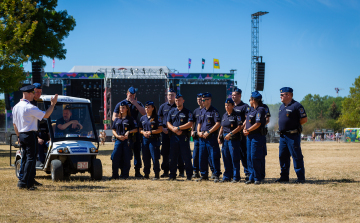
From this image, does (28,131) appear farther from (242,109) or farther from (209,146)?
(242,109)

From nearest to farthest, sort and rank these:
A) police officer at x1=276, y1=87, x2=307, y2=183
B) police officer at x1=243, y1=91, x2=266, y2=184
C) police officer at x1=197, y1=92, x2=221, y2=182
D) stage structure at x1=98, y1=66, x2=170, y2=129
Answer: police officer at x1=243, y1=91, x2=266, y2=184 < police officer at x1=276, y1=87, x2=307, y2=183 < police officer at x1=197, y1=92, x2=221, y2=182 < stage structure at x1=98, y1=66, x2=170, y2=129

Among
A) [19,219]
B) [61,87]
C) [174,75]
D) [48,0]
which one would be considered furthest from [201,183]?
[61,87]

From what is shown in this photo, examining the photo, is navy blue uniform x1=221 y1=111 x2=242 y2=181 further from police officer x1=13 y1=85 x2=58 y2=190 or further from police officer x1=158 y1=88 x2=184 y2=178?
police officer x1=13 y1=85 x2=58 y2=190

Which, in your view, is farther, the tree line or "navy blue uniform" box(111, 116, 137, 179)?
the tree line

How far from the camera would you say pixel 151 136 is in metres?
Answer: 9.83

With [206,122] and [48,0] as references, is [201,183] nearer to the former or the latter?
[206,122]

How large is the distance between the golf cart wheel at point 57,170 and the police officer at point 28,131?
1.04m

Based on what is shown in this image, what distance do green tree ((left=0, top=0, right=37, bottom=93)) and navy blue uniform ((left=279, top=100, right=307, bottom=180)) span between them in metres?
13.2

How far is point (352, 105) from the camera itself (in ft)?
204

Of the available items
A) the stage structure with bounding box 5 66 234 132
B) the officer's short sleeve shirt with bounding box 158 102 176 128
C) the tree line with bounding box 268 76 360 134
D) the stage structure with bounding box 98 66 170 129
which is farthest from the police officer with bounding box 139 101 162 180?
the stage structure with bounding box 98 66 170 129

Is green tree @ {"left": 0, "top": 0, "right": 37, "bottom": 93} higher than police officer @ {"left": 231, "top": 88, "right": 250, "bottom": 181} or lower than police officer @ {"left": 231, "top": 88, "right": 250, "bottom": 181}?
higher

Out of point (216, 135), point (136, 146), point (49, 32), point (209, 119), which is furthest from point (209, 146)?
point (49, 32)

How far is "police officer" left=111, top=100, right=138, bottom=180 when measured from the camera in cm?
974

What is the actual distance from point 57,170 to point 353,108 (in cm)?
6050
